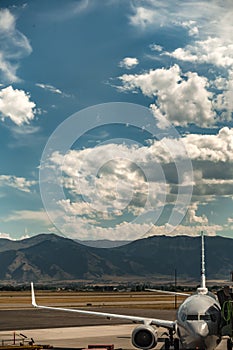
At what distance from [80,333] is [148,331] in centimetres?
2161

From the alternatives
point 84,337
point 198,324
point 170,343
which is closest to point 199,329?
point 198,324

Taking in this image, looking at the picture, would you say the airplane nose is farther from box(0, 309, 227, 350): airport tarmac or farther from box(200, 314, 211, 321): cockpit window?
box(0, 309, 227, 350): airport tarmac

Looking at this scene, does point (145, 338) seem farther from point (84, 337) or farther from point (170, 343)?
point (84, 337)

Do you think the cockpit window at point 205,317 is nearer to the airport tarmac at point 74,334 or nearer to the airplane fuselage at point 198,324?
the airplane fuselage at point 198,324

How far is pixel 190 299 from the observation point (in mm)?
33250

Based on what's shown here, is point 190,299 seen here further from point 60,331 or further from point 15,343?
point 60,331

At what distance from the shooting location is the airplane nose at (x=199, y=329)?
30391mm

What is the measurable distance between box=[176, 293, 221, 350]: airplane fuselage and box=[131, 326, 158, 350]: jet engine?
234 centimetres

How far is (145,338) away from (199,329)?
4.97 m

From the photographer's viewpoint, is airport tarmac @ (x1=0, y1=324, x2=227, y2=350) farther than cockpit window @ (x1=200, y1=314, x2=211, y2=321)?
Yes

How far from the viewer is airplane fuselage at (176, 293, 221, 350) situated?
30516 mm

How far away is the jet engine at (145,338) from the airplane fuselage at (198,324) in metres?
2.34

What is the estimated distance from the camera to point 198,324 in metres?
30.5

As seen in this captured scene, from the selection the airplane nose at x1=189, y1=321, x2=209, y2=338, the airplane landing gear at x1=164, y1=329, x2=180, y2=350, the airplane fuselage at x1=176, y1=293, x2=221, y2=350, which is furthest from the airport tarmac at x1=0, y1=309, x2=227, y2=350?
the airplane nose at x1=189, y1=321, x2=209, y2=338
